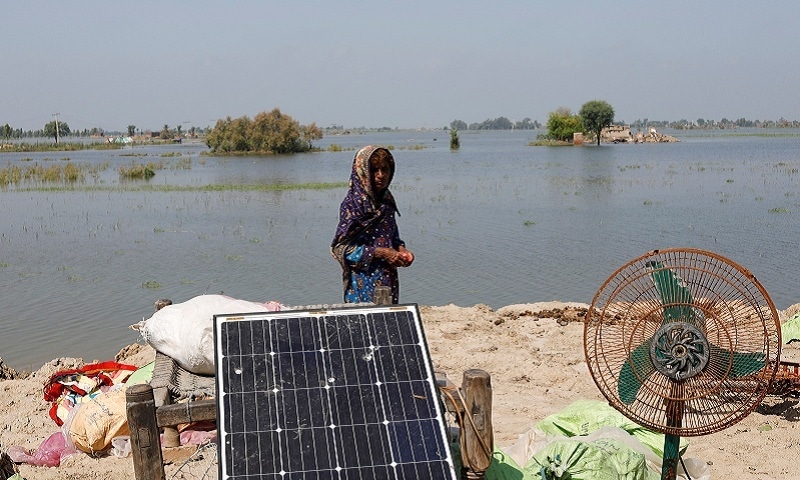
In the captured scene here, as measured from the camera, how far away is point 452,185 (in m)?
33.3

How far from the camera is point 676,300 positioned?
4.38 metres

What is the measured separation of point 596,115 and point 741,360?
88576 mm

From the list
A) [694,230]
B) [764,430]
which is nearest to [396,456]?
[764,430]

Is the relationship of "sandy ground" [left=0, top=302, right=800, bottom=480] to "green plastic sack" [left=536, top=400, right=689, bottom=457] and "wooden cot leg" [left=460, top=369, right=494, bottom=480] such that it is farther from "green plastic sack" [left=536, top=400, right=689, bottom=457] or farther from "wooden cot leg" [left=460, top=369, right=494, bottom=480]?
"wooden cot leg" [left=460, top=369, right=494, bottom=480]

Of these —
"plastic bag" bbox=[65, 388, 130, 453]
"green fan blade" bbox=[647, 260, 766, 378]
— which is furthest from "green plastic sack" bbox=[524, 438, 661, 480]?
"plastic bag" bbox=[65, 388, 130, 453]

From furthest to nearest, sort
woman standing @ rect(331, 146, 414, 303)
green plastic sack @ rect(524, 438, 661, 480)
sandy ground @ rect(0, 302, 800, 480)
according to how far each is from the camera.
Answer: woman standing @ rect(331, 146, 414, 303), sandy ground @ rect(0, 302, 800, 480), green plastic sack @ rect(524, 438, 661, 480)

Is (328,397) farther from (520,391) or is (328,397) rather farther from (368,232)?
(520,391)

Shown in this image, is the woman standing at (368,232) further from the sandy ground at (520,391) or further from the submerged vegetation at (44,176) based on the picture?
the submerged vegetation at (44,176)

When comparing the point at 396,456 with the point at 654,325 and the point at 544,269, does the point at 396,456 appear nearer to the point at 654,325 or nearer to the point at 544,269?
the point at 654,325

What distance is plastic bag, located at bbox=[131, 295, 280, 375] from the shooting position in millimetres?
5805

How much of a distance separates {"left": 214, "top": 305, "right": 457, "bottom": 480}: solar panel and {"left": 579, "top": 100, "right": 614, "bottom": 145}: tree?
8754 cm

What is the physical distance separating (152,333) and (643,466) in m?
3.76

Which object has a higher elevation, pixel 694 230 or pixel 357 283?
pixel 357 283

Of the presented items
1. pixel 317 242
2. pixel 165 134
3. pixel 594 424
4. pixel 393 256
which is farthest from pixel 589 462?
pixel 165 134
